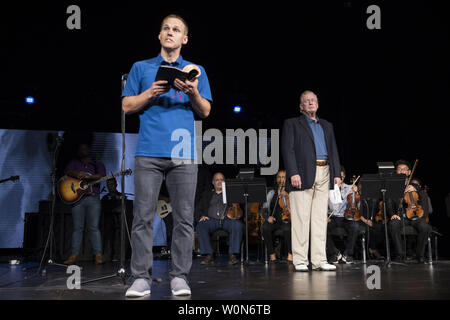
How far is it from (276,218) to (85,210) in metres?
2.51

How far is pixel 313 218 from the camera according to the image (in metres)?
4.28

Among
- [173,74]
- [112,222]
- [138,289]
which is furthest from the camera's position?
[112,222]

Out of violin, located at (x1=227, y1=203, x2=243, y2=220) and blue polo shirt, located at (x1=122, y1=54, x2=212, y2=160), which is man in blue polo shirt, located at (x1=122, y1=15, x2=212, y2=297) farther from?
violin, located at (x1=227, y1=203, x2=243, y2=220)

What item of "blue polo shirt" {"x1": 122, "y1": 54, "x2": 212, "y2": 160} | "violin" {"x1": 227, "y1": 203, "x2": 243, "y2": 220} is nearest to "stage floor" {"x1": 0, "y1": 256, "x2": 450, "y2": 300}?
"blue polo shirt" {"x1": 122, "y1": 54, "x2": 212, "y2": 160}

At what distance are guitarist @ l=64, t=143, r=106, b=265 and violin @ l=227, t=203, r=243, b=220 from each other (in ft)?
5.57

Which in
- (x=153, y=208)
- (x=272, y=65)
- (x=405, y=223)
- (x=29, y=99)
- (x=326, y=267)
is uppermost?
(x=272, y=65)

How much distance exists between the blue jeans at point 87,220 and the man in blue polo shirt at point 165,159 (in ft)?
11.7

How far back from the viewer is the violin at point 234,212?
6070mm

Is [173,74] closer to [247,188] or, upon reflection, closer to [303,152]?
[303,152]

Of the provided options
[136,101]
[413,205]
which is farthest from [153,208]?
[413,205]

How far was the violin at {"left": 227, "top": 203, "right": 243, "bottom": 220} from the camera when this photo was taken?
239 inches
